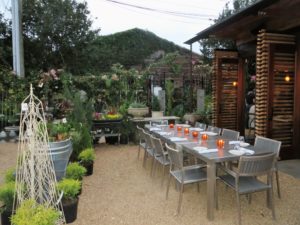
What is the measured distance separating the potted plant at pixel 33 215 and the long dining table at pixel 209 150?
1583 mm

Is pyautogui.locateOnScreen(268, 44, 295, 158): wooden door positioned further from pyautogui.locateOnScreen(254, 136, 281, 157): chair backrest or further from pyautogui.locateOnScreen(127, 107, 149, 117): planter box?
pyautogui.locateOnScreen(127, 107, 149, 117): planter box

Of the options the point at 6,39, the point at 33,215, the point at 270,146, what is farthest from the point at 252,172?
the point at 6,39

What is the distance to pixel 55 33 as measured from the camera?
38.1ft

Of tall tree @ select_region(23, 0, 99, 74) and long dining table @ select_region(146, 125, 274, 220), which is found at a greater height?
tall tree @ select_region(23, 0, 99, 74)

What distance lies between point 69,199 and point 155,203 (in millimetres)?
1078

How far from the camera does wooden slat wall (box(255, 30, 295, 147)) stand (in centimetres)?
490

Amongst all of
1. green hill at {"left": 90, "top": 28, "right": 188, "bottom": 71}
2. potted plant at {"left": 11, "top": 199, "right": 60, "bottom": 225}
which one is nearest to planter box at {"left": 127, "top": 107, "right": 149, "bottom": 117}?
potted plant at {"left": 11, "top": 199, "right": 60, "bottom": 225}

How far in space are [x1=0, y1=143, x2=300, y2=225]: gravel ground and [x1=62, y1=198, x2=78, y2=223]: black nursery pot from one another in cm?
7

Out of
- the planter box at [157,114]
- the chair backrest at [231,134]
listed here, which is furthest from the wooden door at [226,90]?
the chair backrest at [231,134]

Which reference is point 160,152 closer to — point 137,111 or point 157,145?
point 157,145

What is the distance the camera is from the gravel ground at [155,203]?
2.86 meters

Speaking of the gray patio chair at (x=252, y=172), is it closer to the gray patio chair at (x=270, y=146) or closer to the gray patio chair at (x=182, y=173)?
the gray patio chair at (x=182, y=173)

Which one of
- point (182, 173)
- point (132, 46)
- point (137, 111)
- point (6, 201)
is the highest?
point (132, 46)

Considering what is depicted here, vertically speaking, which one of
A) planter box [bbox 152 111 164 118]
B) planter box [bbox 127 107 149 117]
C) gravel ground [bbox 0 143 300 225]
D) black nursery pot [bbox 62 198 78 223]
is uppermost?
planter box [bbox 127 107 149 117]
